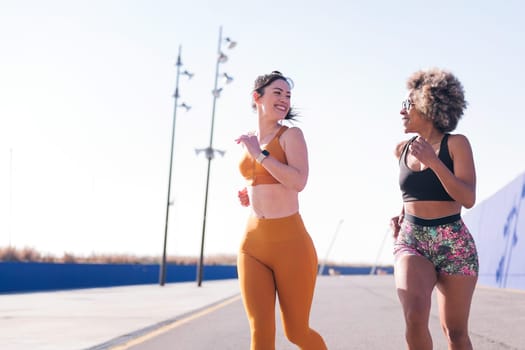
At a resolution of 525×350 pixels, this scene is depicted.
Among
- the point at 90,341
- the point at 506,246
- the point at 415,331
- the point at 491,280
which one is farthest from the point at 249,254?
the point at 491,280

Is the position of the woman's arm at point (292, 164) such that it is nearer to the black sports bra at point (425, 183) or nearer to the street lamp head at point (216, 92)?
the black sports bra at point (425, 183)

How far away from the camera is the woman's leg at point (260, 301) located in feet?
14.3

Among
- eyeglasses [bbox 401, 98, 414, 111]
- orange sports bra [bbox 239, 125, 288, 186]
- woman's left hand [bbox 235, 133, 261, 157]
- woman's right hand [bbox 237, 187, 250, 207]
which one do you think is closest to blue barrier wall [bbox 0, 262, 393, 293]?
woman's right hand [bbox 237, 187, 250, 207]

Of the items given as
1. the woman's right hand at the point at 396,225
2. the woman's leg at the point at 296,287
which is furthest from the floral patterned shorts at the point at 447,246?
the woman's leg at the point at 296,287

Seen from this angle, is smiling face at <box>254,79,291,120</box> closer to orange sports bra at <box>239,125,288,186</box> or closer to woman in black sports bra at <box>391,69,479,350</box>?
orange sports bra at <box>239,125,288,186</box>

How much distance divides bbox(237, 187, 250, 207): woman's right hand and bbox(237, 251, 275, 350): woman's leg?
0.43m

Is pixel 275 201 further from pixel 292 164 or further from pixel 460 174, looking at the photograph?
pixel 460 174

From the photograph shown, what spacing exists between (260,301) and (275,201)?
560 mm

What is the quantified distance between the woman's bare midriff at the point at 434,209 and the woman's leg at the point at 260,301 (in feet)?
2.93

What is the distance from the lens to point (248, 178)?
464 cm

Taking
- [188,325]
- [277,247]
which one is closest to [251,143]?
[277,247]

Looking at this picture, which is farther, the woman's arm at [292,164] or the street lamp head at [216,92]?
the street lamp head at [216,92]

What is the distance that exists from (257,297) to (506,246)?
2445cm

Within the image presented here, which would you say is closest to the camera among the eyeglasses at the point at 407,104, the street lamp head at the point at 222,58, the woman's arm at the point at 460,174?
the woman's arm at the point at 460,174
